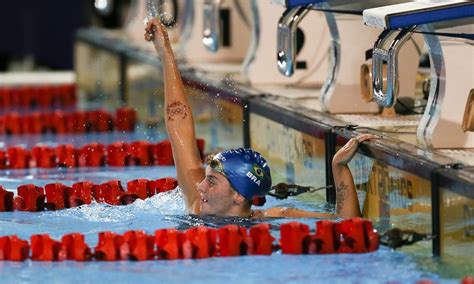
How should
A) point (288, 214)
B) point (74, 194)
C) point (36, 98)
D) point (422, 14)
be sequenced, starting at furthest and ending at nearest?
point (36, 98) → point (74, 194) → point (288, 214) → point (422, 14)

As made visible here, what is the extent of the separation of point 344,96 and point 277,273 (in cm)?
251

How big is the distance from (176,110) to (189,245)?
109 cm

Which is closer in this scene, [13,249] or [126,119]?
[13,249]

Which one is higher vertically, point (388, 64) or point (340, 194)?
point (388, 64)

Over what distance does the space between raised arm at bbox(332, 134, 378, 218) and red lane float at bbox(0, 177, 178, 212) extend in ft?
3.95

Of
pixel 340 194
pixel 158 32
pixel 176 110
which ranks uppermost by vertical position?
pixel 158 32

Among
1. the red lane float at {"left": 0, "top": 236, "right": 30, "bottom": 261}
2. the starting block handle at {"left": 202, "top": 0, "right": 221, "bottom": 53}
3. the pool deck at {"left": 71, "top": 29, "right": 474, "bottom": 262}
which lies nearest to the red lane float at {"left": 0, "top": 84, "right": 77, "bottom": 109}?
the pool deck at {"left": 71, "top": 29, "right": 474, "bottom": 262}

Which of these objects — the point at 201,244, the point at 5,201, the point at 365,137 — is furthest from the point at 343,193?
the point at 5,201

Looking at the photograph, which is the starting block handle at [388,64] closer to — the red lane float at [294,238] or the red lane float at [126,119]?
the red lane float at [294,238]

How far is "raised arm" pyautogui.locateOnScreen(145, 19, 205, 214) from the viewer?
594 centimetres

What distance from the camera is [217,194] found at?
5633 mm

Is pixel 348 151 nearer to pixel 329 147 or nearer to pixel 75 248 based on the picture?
pixel 329 147

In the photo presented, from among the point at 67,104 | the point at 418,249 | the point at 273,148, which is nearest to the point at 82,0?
the point at 67,104

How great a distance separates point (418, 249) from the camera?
5.14m
